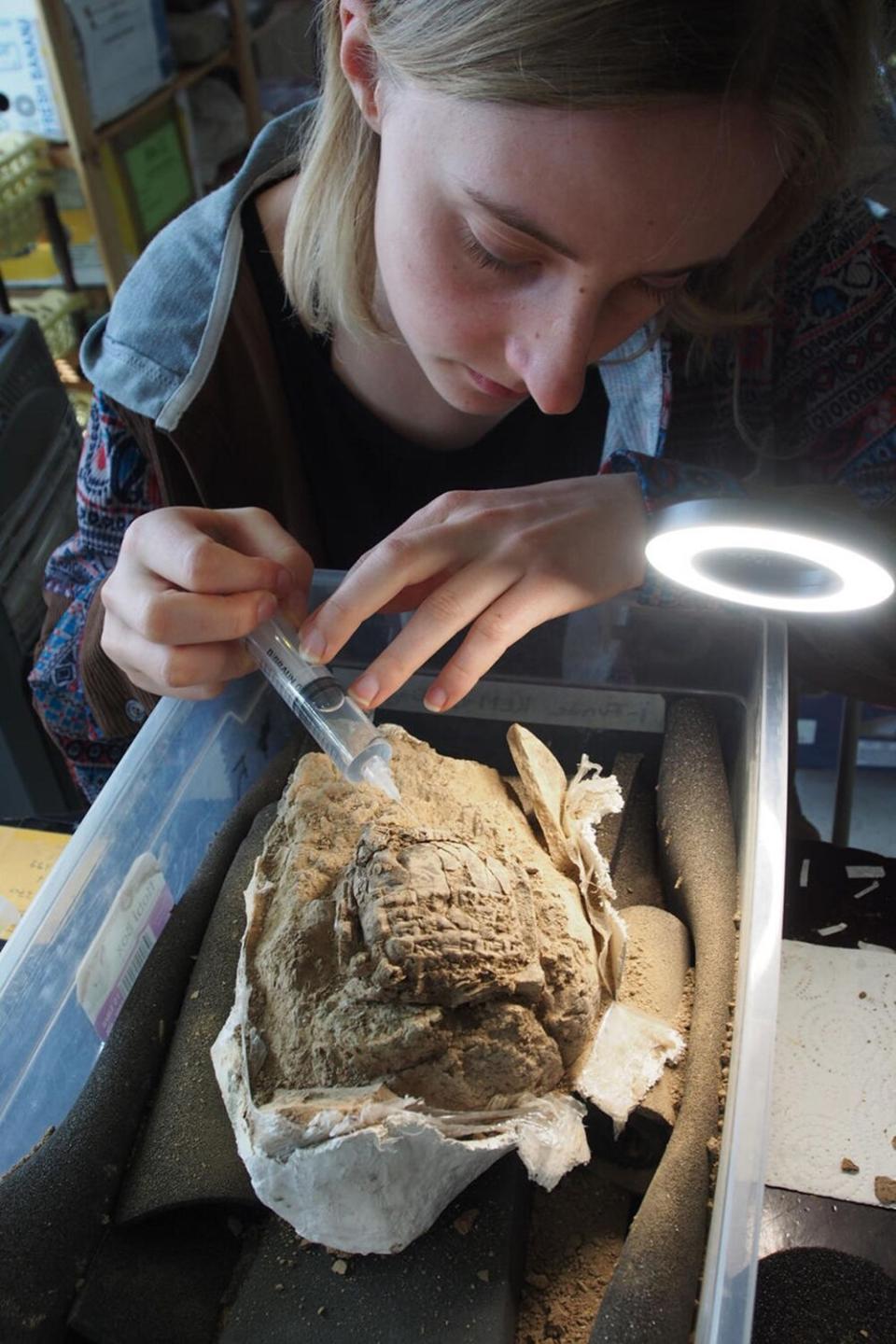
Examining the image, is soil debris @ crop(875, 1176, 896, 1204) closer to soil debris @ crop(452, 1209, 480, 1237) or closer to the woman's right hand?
soil debris @ crop(452, 1209, 480, 1237)

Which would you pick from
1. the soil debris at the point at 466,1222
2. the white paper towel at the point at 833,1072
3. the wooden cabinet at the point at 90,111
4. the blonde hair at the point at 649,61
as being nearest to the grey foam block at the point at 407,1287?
the soil debris at the point at 466,1222

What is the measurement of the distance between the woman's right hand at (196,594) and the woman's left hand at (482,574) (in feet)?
0.21

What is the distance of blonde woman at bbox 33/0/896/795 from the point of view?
679 millimetres

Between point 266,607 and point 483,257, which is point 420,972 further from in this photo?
point 483,257

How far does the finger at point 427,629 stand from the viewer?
819 mm

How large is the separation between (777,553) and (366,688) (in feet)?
1.09

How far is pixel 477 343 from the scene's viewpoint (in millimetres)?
833

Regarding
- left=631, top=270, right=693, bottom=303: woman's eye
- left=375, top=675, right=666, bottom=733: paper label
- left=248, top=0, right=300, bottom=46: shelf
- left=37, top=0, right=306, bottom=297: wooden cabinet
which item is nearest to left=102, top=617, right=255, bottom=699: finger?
left=375, top=675, right=666, bottom=733: paper label

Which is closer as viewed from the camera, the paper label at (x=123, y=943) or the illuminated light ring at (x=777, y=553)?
the illuminated light ring at (x=777, y=553)

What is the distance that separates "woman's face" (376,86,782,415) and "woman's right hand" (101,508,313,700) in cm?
23

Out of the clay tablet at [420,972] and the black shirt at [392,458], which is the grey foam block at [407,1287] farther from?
the black shirt at [392,458]

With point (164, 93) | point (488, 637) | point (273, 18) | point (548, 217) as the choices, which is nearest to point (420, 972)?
point (488, 637)

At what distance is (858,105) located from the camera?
30.7 inches

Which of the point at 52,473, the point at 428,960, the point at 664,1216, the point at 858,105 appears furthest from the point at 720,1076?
the point at 52,473
